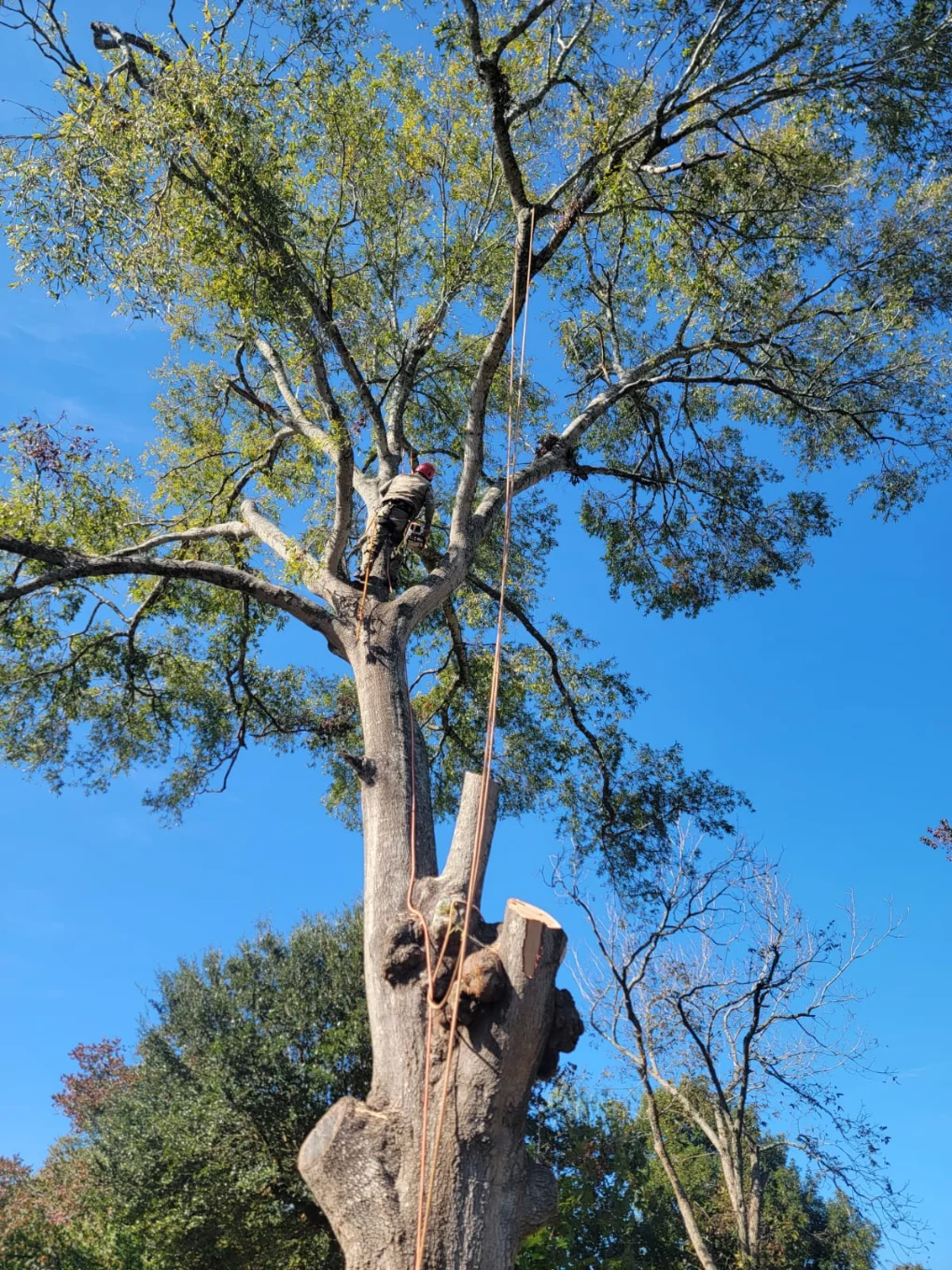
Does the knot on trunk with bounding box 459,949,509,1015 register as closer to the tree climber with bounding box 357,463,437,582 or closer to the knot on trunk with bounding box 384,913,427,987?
the knot on trunk with bounding box 384,913,427,987

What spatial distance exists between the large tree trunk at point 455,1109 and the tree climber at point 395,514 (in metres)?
3.02

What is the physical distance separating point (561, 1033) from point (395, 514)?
3.96 meters

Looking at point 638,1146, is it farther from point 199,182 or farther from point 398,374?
point 199,182

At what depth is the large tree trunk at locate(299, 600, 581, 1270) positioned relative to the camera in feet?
11.3

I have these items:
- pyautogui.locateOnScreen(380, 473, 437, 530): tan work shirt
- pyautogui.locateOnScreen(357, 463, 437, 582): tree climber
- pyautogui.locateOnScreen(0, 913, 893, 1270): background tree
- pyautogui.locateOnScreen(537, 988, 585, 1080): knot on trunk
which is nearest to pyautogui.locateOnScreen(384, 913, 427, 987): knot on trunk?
pyautogui.locateOnScreen(537, 988, 585, 1080): knot on trunk

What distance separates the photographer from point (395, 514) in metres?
6.76

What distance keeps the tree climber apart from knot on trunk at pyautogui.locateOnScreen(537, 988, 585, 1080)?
11.4ft

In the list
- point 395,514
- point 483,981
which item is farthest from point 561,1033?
point 395,514

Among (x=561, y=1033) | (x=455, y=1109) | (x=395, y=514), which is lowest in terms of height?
(x=455, y=1109)

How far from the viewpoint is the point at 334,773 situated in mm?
11422

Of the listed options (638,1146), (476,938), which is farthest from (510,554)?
(638,1146)

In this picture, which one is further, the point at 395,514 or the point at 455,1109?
the point at 395,514

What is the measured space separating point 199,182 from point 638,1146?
16129 mm

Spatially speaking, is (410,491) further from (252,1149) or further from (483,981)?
(252,1149)
